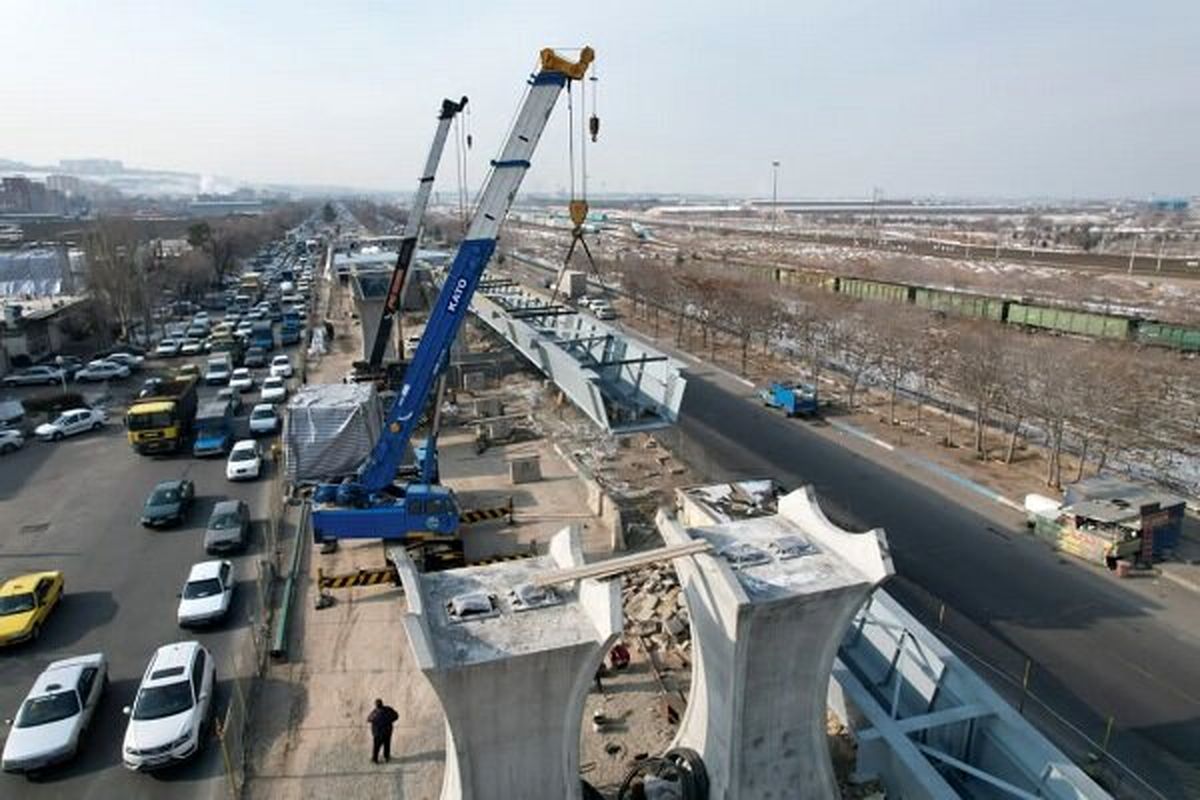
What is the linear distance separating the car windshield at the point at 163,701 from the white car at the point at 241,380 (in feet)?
77.4

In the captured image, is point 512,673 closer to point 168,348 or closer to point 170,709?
point 170,709

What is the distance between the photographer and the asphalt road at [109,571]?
11781mm

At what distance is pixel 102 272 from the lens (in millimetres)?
43781

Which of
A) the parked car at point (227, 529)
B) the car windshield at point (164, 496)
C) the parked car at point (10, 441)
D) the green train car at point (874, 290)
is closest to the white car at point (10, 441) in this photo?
the parked car at point (10, 441)

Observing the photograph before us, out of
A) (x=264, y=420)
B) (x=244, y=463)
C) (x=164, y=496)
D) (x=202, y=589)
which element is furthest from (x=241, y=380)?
(x=202, y=589)

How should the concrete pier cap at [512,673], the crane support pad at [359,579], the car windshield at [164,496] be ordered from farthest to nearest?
the car windshield at [164,496] → the crane support pad at [359,579] → the concrete pier cap at [512,673]

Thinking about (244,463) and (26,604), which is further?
(244,463)

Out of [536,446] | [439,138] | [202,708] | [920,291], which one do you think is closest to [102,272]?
[439,138]

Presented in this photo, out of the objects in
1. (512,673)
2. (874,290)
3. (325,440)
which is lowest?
(325,440)

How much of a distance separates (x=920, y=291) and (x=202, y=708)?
147ft

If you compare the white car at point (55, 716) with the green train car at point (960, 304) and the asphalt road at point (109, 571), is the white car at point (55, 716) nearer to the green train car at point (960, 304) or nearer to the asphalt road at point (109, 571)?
the asphalt road at point (109, 571)

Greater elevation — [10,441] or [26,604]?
[26,604]

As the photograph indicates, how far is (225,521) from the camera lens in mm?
19297

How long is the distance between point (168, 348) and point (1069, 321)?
155ft
